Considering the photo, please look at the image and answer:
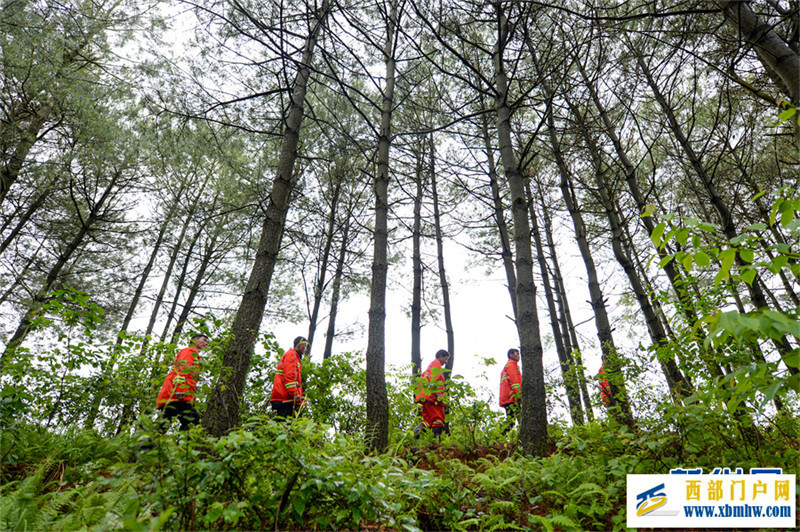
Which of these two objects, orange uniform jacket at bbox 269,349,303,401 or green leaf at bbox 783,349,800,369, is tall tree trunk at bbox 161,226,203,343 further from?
green leaf at bbox 783,349,800,369

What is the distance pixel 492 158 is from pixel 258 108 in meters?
6.01

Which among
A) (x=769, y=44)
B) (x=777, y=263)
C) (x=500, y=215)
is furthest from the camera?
(x=500, y=215)

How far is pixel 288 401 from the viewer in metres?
5.89

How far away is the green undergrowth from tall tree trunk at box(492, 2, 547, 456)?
0.57 meters

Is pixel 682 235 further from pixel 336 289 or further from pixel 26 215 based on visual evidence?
pixel 26 215

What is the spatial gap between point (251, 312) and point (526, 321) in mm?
3226

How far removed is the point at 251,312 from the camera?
15.1 ft

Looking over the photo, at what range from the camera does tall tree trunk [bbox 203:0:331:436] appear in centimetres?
405

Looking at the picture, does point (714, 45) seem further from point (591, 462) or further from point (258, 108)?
point (258, 108)

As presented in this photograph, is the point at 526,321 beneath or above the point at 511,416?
above

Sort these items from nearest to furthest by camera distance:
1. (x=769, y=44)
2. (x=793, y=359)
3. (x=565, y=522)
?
1. (x=793, y=359)
2. (x=565, y=522)
3. (x=769, y=44)

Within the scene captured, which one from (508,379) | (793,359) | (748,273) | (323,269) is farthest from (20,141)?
(793,359)

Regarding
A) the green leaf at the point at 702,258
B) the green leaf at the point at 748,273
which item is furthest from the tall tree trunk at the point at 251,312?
the green leaf at the point at 748,273

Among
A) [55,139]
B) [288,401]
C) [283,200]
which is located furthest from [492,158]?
[55,139]
